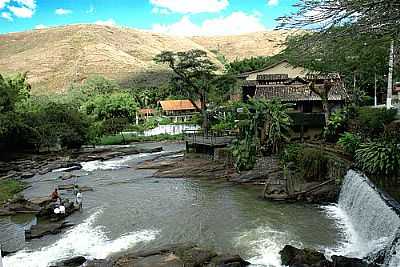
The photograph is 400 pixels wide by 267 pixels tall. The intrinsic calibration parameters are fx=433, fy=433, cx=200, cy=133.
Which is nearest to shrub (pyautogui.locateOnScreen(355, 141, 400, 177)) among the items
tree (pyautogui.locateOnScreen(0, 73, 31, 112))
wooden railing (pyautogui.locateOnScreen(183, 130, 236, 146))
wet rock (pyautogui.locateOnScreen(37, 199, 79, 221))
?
wooden railing (pyautogui.locateOnScreen(183, 130, 236, 146))

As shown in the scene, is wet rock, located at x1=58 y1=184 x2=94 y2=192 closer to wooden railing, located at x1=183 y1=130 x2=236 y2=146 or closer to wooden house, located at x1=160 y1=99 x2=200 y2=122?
wooden railing, located at x1=183 y1=130 x2=236 y2=146

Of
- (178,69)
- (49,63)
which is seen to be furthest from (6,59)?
(178,69)

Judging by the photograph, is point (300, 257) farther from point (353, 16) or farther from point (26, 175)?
point (26, 175)

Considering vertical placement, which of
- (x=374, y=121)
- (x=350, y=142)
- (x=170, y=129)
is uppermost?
(x=374, y=121)

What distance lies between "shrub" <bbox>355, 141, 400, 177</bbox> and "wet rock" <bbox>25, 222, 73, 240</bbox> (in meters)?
13.0

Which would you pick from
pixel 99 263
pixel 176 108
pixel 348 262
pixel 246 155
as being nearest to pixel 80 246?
pixel 99 263

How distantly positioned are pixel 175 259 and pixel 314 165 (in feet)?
33.4

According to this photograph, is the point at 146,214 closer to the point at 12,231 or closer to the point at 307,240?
the point at 12,231

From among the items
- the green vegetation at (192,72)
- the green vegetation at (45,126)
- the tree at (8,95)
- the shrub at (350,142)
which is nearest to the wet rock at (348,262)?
the shrub at (350,142)

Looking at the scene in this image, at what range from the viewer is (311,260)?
12156 mm

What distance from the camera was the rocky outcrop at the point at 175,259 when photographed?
12.7 metres

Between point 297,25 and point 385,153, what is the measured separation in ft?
37.9

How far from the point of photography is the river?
14656 mm

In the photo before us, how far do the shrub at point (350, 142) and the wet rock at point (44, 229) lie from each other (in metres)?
13.7
